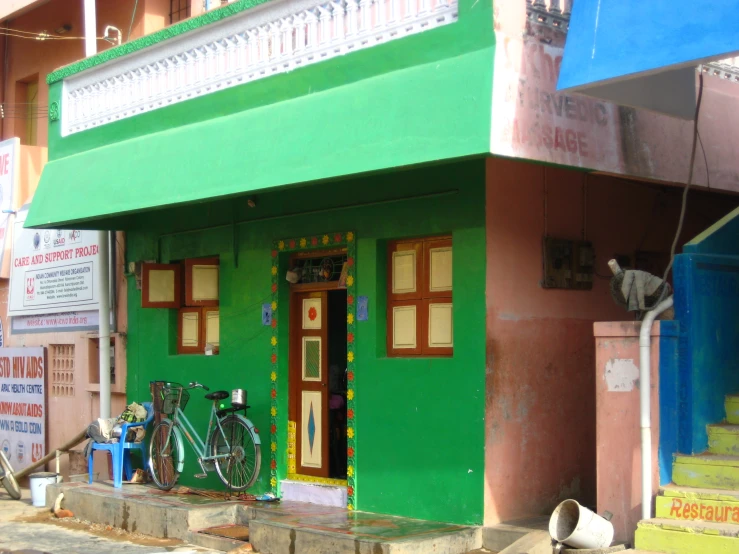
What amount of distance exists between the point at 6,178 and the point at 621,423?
11126 millimetres

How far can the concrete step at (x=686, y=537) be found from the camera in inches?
272

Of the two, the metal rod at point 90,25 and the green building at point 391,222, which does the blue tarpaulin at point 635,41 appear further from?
the metal rod at point 90,25

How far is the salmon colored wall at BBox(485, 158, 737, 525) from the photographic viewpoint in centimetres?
880

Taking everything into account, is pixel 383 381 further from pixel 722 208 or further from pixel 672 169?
pixel 722 208

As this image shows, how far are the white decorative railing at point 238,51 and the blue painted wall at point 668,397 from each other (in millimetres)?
2882

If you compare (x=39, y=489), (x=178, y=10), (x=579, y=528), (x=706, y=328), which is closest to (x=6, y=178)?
(x=178, y=10)

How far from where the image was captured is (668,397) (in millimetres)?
7602

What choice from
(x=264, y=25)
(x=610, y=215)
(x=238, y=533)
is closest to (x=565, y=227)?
(x=610, y=215)

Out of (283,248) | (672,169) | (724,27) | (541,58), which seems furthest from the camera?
(283,248)

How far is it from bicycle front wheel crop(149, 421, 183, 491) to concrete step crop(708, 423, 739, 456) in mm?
5557

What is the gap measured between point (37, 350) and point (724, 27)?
11009 mm

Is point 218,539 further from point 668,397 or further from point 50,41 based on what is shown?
point 50,41

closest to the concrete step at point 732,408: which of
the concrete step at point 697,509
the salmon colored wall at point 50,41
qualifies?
the concrete step at point 697,509

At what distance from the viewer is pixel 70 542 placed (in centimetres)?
1019
